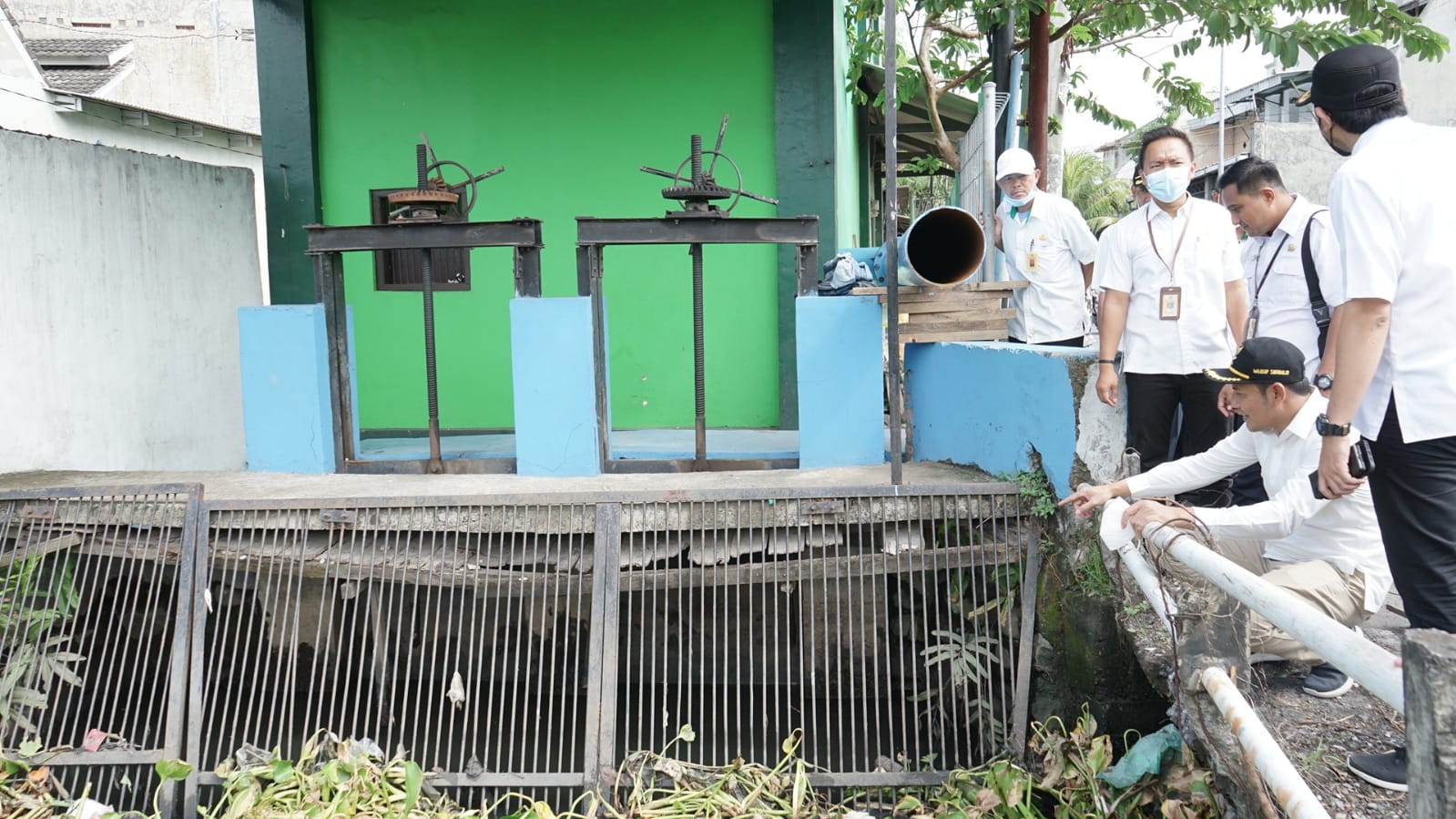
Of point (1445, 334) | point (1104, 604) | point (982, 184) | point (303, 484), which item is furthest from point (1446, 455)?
point (303, 484)

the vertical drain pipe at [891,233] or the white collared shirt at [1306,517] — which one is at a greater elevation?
the vertical drain pipe at [891,233]

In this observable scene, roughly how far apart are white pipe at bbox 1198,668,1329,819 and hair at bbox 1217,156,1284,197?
8.45 feet

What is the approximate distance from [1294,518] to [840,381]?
2835 mm

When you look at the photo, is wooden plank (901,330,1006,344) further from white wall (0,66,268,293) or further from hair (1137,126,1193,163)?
white wall (0,66,268,293)

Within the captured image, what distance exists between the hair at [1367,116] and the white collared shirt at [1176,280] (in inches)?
51.0

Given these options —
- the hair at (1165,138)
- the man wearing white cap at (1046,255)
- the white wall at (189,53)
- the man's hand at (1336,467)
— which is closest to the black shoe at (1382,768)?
the man's hand at (1336,467)

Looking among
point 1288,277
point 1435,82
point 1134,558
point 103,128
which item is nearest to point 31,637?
point 1134,558

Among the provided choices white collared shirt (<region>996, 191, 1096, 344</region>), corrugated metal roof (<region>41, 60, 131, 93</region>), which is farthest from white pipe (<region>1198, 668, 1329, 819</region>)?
corrugated metal roof (<region>41, 60, 131, 93</region>)

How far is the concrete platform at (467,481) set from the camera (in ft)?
16.9

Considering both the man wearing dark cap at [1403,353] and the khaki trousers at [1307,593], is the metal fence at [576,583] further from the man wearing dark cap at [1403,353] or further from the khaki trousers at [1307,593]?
the man wearing dark cap at [1403,353]

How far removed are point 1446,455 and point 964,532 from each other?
233 cm

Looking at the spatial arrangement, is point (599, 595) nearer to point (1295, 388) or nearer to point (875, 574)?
point (875, 574)

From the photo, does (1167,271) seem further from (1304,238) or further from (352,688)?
(352,688)

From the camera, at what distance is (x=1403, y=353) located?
8.58 ft
